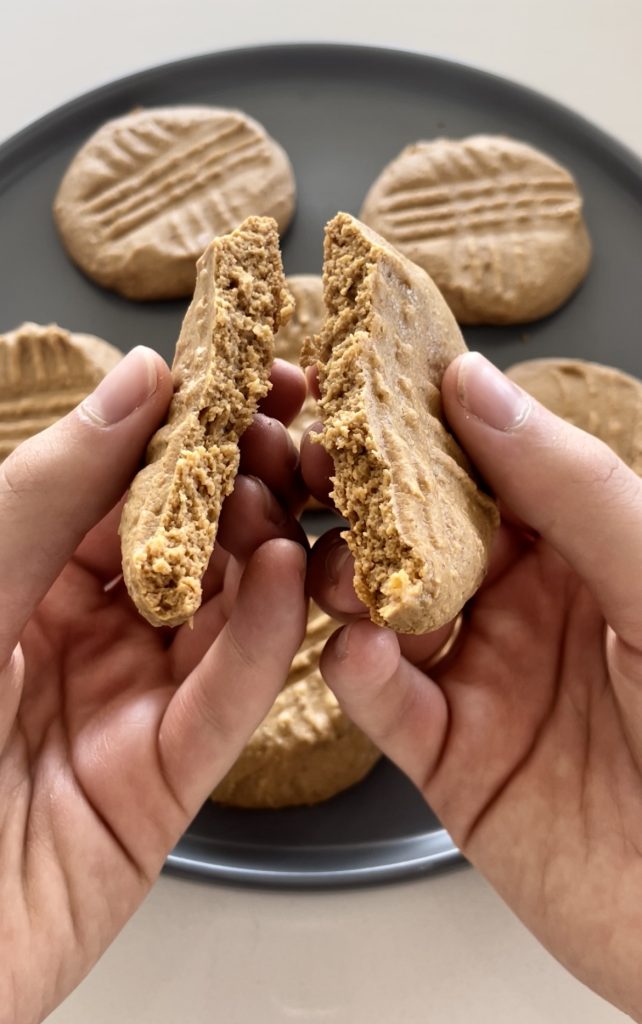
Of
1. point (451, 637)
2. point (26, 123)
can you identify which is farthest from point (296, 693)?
point (26, 123)

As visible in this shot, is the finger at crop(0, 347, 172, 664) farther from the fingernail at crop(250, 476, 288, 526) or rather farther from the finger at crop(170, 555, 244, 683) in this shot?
the finger at crop(170, 555, 244, 683)

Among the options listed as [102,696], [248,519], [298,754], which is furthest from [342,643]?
[298,754]

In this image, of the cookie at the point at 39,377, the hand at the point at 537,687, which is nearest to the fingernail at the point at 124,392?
the hand at the point at 537,687

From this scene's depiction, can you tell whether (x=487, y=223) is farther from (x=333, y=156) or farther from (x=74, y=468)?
(x=74, y=468)

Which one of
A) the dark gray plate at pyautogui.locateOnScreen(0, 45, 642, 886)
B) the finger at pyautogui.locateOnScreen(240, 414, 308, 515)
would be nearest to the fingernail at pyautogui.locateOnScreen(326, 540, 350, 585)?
the finger at pyautogui.locateOnScreen(240, 414, 308, 515)

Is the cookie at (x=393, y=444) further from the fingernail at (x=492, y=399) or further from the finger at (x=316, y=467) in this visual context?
the finger at (x=316, y=467)
